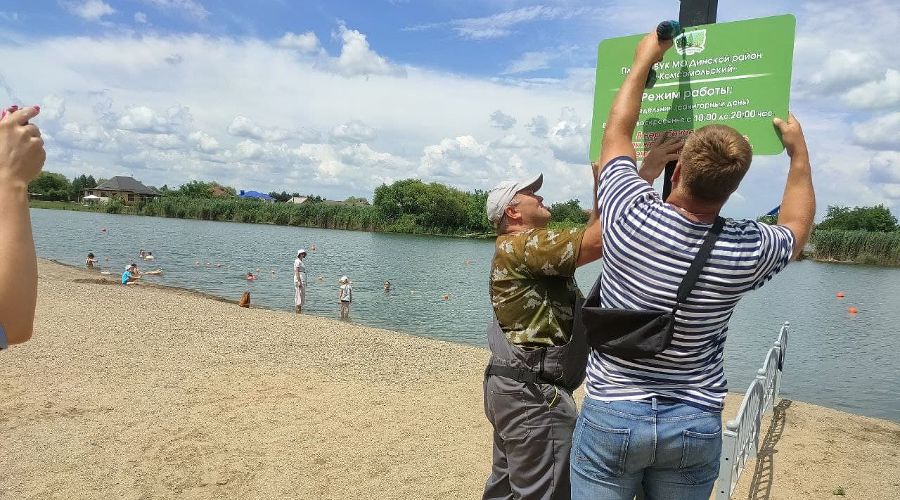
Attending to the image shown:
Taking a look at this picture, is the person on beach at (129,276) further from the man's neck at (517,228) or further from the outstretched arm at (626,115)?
the outstretched arm at (626,115)

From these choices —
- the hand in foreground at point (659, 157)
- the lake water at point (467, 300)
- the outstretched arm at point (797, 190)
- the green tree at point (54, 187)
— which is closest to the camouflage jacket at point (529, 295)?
the hand in foreground at point (659, 157)

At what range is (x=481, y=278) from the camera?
1371 inches

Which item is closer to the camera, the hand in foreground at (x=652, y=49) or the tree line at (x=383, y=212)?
the hand in foreground at (x=652, y=49)

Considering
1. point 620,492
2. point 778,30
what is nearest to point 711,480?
point 620,492

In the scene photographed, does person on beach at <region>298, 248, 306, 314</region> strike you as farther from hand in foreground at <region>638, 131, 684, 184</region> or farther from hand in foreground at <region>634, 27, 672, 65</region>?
hand in foreground at <region>634, 27, 672, 65</region>

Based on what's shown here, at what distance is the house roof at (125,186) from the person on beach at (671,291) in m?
149

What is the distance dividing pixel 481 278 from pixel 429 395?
26.2 m

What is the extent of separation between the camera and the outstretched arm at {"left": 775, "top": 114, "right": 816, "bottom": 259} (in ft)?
7.84

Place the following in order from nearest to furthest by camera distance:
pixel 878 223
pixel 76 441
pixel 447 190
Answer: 1. pixel 76 441
2. pixel 878 223
3. pixel 447 190

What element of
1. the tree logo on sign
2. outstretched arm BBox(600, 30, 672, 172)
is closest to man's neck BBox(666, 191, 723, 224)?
outstretched arm BBox(600, 30, 672, 172)

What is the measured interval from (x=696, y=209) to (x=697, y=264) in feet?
0.66

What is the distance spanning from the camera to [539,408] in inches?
121

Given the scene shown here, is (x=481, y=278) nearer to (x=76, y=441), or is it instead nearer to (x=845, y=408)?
(x=845, y=408)

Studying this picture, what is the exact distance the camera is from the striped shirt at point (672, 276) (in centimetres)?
216
